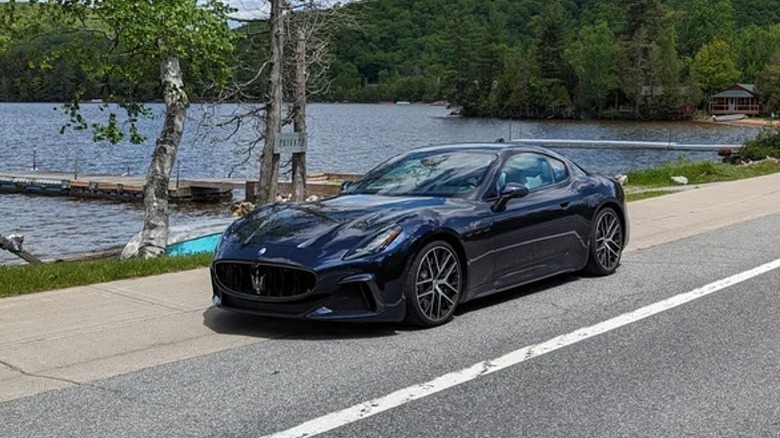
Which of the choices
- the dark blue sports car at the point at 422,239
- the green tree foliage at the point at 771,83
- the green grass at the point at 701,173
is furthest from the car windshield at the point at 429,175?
the green tree foliage at the point at 771,83

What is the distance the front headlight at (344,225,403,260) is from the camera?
6734mm

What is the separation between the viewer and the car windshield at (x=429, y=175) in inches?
318

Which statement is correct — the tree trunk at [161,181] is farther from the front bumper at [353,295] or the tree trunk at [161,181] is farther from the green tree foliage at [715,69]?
the green tree foliage at [715,69]

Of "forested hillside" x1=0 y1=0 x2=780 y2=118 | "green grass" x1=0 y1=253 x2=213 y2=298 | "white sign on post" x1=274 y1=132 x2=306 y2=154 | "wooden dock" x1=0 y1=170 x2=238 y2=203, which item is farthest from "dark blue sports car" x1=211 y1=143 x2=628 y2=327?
"forested hillside" x1=0 y1=0 x2=780 y2=118

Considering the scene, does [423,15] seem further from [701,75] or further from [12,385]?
[12,385]

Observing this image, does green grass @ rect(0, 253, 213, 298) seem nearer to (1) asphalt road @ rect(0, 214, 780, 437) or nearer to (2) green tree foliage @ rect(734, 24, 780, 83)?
(1) asphalt road @ rect(0, 214, 780, 437)

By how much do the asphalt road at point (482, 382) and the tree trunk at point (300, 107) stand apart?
13.3 metres

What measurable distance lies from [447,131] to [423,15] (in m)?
86.8

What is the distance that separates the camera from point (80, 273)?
9625mm

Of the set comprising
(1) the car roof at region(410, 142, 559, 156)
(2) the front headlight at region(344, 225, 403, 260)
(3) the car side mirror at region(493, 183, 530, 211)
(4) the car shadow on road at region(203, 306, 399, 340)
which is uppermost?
(1) the car roof at region(410, 142, 559, 156)

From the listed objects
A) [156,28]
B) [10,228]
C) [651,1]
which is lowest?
[10,228]

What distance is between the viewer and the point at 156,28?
12617 mm

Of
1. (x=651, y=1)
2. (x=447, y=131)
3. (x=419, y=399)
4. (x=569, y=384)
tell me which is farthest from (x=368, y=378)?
(x=651, y=1)

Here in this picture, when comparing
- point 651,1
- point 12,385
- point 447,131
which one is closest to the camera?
point 12,385
